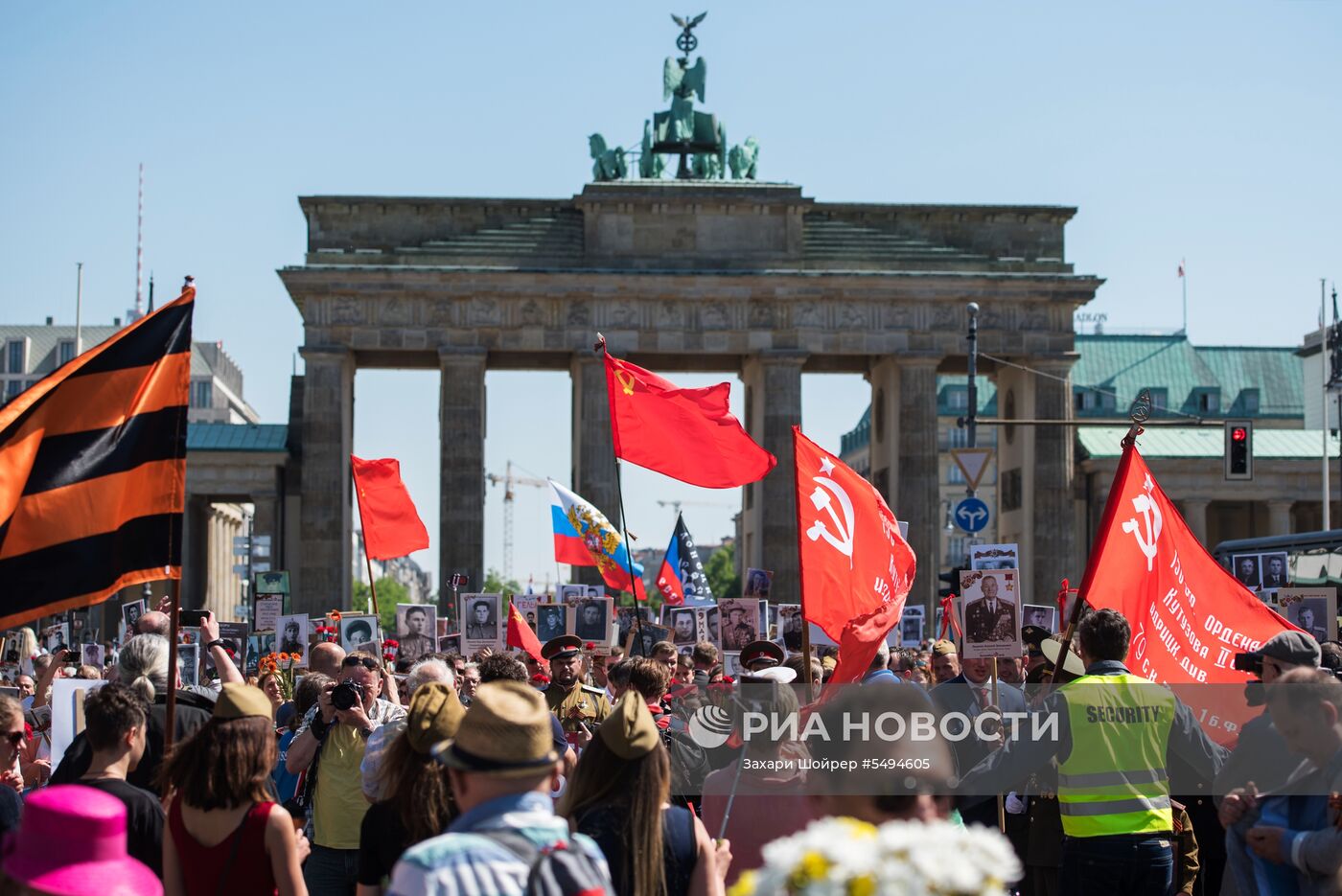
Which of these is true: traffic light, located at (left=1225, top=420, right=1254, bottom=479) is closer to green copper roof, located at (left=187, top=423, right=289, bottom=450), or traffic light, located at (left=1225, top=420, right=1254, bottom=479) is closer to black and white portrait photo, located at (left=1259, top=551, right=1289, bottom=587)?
black and white portrait photo, located at (left=1259, top=551, right=1289, bottom=587)

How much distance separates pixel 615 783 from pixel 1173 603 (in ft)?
17.3

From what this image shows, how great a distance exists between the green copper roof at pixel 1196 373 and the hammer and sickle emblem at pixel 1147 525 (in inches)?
3386

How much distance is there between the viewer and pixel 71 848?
5.15 metres

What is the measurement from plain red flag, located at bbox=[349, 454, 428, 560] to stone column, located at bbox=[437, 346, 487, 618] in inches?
1276

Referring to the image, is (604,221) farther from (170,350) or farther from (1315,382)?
(170,350)

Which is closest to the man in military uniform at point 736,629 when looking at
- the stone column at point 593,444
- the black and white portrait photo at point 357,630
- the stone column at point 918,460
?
the black and white portrait photo at point 357,630

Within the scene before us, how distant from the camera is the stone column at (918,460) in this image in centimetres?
6031

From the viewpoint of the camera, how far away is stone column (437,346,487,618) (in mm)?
59875

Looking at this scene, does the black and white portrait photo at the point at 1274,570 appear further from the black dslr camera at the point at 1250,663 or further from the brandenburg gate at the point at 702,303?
the brandenburg gate at the point at 702,303

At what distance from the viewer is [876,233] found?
62594 millimetres

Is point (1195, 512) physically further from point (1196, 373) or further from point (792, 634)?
point (792, 634)

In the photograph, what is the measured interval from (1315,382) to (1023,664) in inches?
3232

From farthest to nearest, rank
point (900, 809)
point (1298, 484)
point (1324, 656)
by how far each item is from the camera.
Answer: point (1298, 484)
point (1324, 656)
point (900, 809)

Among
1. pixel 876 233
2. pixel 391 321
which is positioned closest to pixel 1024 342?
pixel 876 233
